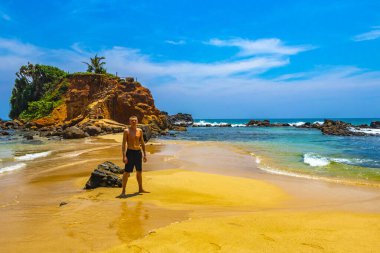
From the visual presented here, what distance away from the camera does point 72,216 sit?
543cm

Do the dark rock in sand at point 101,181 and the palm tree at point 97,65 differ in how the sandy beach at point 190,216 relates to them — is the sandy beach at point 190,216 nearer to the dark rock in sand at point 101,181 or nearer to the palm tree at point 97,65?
the dark rock in sand at point 101,181

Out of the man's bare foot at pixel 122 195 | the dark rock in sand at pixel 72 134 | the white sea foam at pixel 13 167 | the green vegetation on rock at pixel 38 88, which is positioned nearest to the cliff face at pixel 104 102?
the green vegetation on rock at pixel 38 88

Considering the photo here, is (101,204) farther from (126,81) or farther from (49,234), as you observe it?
(126,81)

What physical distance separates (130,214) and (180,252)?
2.06 metres

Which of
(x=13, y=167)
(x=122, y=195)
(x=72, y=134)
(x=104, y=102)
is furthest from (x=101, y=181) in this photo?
(x=104, y=102)

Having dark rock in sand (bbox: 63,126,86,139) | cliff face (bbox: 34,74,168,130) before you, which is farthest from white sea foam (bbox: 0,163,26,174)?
cliff face (bbox: 34,74,168,130)

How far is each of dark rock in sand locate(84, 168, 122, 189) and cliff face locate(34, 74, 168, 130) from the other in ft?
108

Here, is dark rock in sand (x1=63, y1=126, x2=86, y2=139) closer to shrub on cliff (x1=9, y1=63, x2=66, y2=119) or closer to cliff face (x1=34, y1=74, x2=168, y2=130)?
cliff face (x1=34, y1=74, x2=168, y2=130)

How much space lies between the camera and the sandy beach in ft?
13.4

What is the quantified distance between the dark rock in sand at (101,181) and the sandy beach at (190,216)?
0.31 metres

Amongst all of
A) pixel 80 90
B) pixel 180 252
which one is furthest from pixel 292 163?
pixel 80 90

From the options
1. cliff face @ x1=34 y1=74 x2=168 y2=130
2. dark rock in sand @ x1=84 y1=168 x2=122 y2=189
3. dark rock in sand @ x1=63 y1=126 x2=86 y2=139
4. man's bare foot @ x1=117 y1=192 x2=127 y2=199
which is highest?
cliff face @ x1=34 y1=74 x2=168 y2=130

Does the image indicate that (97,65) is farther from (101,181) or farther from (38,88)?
(101,181)

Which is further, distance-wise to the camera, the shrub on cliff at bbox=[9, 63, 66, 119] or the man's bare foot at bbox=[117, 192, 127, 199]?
the shrub on cliff at bbox=[9, 63, 66, 119]
